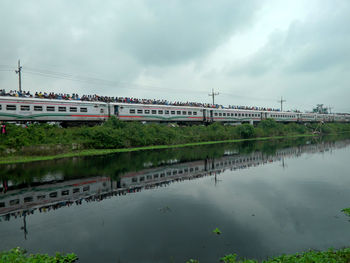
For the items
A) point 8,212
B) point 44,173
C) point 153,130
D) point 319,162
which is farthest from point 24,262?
point 153,130

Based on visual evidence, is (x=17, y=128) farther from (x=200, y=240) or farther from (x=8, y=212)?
(x=200, y=240)

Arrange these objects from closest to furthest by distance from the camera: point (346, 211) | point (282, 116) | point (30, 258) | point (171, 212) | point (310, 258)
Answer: point (310, 258) < point (30, 258) < point (346, 211) < point (171, 212) < point (282, 116)

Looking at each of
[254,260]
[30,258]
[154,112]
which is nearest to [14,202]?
[30,258]

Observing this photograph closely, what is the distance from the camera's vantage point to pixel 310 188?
13750 millimetres

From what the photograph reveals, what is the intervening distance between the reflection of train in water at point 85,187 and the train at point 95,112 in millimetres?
13651

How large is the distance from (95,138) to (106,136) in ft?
4.90

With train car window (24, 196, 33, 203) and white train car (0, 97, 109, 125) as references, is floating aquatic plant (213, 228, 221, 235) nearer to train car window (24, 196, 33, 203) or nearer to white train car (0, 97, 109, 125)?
train car window (24, 196, 33, 203)

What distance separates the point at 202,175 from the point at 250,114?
43.2 meters

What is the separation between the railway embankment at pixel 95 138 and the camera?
2455 cm

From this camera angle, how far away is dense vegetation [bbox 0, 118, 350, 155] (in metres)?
24.9

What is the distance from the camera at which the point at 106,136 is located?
96.7ft

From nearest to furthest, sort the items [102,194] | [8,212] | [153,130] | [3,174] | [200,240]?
[200,240], [8,212], [102,194], [3,174], [153,130]

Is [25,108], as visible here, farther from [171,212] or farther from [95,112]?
[171,212]

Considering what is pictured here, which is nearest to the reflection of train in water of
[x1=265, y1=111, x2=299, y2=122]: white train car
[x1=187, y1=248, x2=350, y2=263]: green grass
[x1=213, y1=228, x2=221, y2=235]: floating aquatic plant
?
[x1=213, y1=228, x2=221, y2=235]: floating aquatic plant
